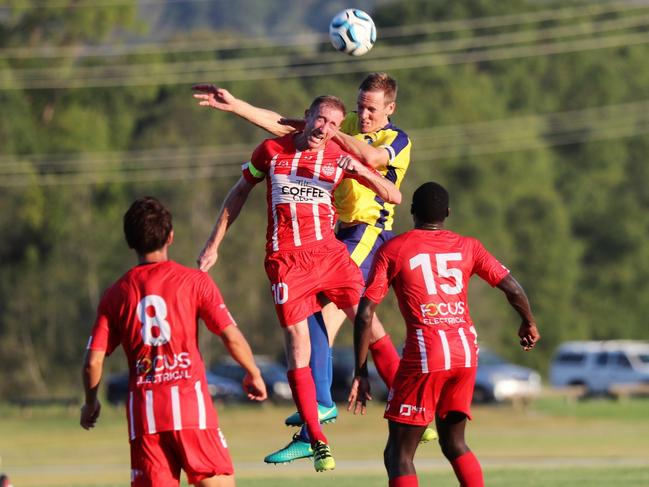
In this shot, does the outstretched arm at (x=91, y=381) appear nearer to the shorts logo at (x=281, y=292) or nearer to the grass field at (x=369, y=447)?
the shorts logo at (x=281, y=292)

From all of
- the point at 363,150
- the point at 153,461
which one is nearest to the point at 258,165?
the point at 363,150

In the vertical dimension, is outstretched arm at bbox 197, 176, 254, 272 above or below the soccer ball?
below

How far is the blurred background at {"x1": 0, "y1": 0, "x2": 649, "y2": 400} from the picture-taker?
189ft

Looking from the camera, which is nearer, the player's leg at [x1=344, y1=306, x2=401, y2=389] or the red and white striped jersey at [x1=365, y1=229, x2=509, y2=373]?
the red and white striped jersey at [x1=365, y1=229, x2=509, y2=373]

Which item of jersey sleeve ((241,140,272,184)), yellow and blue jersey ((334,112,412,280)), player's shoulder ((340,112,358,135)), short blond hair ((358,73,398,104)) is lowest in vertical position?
yellow and blue jersey ((334,112,412,280))

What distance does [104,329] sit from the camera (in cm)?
925

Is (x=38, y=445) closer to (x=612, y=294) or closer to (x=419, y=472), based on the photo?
(x=419, y=472)

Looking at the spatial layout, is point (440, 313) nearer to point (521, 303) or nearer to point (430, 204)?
point (521, 303)

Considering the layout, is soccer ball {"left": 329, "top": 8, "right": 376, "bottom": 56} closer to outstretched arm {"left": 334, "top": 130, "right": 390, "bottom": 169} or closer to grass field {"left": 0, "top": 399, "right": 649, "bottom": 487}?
outstretched arm {"left": 334, "top": 130, "right": 390, "bottom": 169}

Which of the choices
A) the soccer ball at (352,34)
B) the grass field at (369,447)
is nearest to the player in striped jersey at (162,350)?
the soccer ball at (352,34)

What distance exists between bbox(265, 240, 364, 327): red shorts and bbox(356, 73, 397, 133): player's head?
1102mm

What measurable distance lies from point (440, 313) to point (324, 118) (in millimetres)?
1868

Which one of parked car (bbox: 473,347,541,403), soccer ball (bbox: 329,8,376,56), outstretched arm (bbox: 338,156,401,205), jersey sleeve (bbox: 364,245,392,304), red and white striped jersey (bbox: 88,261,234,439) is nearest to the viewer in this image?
red and white striped jersey (bbox: 88,261,234,439)

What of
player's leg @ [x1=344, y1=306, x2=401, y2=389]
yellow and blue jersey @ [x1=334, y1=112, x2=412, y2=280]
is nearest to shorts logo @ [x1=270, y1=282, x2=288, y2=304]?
yellow and blue jersey @ [x1=334, y1=112, x2=412, y2=280]
